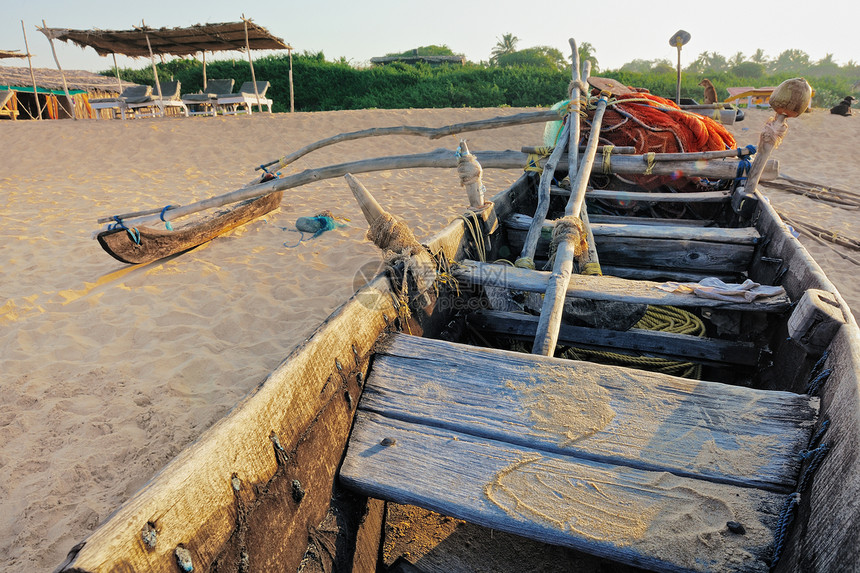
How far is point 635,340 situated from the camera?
2098mm

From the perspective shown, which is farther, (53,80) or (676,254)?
(53,80)

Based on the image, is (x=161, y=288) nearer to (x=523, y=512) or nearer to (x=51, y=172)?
(x=523, y=512)

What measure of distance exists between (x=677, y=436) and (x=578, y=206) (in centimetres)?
151

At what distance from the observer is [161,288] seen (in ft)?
13.1

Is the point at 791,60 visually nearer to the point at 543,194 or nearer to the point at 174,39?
the point at 174,39

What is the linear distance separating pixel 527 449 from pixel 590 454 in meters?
0.16

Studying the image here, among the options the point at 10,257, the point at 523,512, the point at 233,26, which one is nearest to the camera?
the point at 523,512

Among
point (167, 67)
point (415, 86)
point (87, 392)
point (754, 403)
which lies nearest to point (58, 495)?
point (87, 392)

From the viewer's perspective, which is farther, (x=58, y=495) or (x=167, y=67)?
(x=167, y=67)

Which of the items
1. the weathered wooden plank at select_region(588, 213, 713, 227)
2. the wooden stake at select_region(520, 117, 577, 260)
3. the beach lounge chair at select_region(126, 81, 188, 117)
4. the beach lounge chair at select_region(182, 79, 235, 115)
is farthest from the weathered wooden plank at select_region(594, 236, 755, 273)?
the beach lounge chair at select_region(126, 81, 188, 117)

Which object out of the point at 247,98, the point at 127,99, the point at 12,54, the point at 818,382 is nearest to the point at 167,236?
the point at 818,382

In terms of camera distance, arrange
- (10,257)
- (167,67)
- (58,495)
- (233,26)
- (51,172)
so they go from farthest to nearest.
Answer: (167,67)
(233,26)
(51,172)
(10,257)
(58,495)

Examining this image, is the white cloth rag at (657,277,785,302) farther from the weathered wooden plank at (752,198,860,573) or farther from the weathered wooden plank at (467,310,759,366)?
the weathered wooden plank at (752,198,860,573)

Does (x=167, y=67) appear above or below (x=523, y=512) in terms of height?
above
